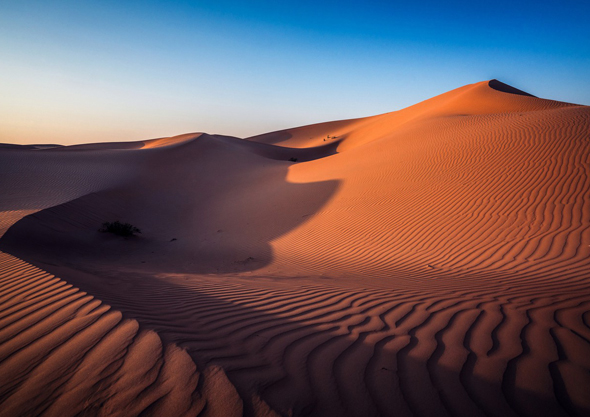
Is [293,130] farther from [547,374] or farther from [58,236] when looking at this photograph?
[547,374]

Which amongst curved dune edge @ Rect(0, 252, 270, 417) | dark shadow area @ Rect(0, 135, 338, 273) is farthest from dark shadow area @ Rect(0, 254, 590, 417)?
dark shadow area @ Rect(0, 135, 338, 273)

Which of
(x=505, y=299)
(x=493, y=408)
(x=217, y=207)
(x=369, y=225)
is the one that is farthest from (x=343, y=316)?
(x=217, y=207)

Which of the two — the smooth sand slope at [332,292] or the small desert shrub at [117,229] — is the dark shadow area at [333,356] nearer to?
the smooth sand slope at [332,292]

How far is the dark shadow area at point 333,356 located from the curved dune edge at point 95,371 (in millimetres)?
123

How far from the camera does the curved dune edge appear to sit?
1566 millimetres

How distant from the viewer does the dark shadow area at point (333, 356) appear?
1.65 metres

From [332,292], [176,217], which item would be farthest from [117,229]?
[332,292]

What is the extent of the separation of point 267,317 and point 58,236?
8.51 metres

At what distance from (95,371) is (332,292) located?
2798mm

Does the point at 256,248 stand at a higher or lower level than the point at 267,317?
lower

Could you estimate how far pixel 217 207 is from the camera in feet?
46.2

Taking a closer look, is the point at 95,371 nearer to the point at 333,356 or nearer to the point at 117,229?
the point at 333,356

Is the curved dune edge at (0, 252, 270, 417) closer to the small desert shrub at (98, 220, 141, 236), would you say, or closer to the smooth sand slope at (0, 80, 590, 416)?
the smooth sand slope at (0, 80, 590, 416)

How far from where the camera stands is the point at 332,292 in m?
4.00
